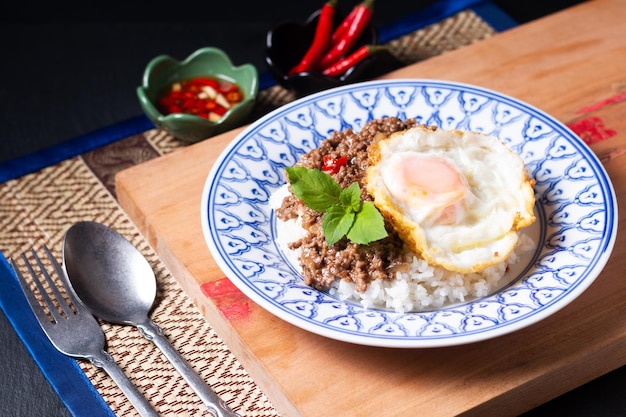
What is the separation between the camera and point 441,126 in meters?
5.02

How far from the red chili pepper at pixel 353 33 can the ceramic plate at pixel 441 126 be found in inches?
46.9

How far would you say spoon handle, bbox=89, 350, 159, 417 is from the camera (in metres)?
3.94

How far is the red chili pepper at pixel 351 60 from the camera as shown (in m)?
5.98

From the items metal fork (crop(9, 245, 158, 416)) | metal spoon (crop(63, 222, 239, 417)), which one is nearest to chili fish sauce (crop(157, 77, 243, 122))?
metal spoon (crop(63, 222, 239, 417))

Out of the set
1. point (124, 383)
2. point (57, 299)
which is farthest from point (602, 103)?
point (57, 299)

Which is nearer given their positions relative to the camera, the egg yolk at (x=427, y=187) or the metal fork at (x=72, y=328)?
the egg yolk at (x=427, y=187)

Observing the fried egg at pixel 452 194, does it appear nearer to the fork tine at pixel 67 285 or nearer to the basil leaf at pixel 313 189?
the basil leaf at pixel 313 189

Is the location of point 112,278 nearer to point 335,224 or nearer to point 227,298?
point 227,298

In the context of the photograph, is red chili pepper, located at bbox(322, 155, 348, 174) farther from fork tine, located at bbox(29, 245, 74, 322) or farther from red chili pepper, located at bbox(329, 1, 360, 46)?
red chili pepper, located at bbox(329, 1, 360, 46)

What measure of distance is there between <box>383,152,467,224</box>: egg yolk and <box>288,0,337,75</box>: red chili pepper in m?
2.27

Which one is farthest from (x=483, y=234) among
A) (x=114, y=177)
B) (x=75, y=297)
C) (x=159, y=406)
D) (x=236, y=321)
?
(x=114, y=177)

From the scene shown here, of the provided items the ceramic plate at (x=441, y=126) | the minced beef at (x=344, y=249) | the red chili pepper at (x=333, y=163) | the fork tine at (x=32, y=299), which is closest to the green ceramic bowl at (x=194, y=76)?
the ceramic plate at (x=441, y=126)

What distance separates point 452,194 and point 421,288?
48cm

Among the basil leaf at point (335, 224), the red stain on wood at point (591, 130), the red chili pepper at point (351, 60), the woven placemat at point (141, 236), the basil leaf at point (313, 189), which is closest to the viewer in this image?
the basil leaf at point (335, 224)
